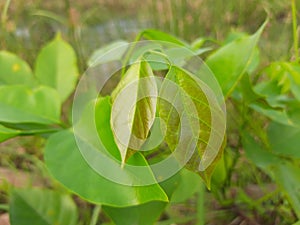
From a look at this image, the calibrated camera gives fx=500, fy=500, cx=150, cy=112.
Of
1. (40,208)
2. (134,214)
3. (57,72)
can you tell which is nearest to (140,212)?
(134,214)

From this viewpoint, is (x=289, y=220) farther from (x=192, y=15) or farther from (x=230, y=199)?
(x=192, y=15)

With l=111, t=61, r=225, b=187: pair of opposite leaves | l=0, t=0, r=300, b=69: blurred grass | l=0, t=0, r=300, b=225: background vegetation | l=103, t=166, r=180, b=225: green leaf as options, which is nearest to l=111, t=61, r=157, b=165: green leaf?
l=111, t=61, r=225, b=187: pair of opposite leaves

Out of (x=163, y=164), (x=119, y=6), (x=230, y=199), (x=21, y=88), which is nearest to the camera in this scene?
(x=163, y=164)

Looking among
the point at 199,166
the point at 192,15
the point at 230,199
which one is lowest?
the point at 192,15

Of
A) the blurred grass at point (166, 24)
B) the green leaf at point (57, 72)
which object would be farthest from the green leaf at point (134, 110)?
the blurred grass at point (166, 24)

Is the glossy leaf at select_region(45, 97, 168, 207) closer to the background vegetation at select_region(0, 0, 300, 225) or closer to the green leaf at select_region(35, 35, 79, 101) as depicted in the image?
the background vegetation at select_region(0, 0, 300, 225)

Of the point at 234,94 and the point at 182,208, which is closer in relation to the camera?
the point at 234,94

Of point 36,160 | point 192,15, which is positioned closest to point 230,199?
point 36,160

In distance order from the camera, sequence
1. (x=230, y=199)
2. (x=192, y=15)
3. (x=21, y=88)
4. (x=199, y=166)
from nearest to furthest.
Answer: (x=199, y=166), (x=21, y=88), (x=230, y=199), (x=192, y=15)
